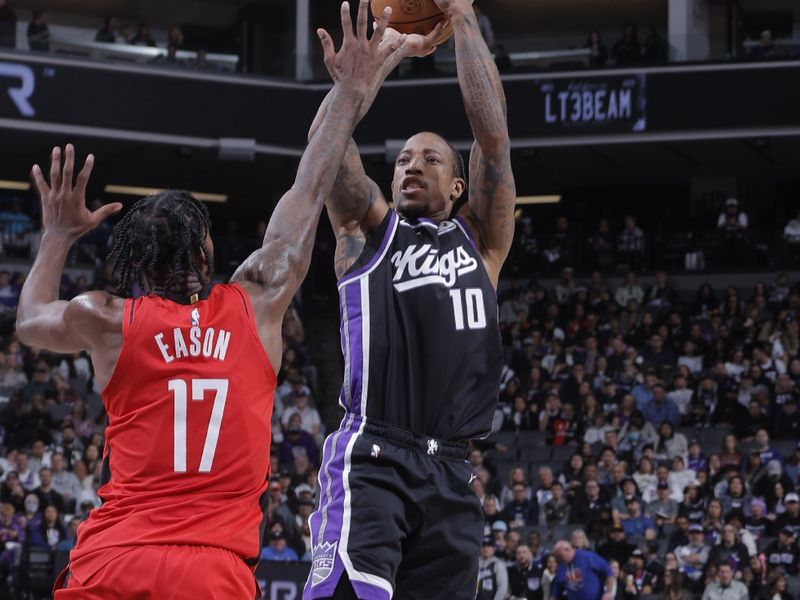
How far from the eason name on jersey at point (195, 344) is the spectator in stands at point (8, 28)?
19.2 metres

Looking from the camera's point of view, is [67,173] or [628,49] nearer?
[67,173]

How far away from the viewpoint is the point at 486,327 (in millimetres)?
5430

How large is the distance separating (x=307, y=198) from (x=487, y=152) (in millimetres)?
1364

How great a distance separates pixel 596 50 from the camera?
2341cm

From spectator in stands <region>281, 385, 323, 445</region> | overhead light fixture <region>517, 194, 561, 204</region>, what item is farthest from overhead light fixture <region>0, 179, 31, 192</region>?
spectator in stands <region>281, 385, 323, 445</region>

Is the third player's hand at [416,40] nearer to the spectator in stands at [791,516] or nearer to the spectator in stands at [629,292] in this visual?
the spectator in stands at [791,516]

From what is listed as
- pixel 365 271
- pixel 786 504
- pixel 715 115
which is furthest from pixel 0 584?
pixel 715 115

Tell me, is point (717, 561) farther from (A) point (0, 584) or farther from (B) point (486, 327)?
(B) point (486, 327)

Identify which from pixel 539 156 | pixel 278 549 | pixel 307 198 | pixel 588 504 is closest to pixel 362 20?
pixel 307 198

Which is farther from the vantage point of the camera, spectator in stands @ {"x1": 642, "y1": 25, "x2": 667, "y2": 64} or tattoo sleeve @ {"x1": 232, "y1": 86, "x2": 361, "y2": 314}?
spectator in stands @ {"x1": 642, "y1": 25, "x2": 667, "y2": 64}

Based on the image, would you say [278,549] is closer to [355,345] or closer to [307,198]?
[355,345]

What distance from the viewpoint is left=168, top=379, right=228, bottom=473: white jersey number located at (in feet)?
13.2

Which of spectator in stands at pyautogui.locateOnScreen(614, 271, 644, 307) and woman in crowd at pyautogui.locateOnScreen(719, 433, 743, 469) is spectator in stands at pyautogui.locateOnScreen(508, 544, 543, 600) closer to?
woman in crowd at pyautogui.locateOnScreen(719, 433, 743, 469)

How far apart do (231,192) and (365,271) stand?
78.3ft
